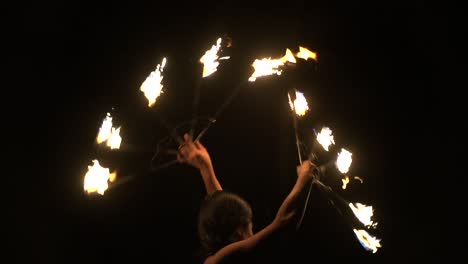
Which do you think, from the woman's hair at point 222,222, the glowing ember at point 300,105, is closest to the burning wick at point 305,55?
the glowing ember at point 300,105

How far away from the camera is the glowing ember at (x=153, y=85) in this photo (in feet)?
9.71

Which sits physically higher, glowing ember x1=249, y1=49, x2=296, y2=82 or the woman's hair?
glowing ember x1=249, y1=49, x2=296, y2=82

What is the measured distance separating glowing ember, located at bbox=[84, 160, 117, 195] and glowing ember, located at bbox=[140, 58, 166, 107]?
393 mm

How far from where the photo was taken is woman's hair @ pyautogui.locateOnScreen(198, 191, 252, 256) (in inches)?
105

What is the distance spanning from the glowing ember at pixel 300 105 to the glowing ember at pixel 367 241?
0.68 meters

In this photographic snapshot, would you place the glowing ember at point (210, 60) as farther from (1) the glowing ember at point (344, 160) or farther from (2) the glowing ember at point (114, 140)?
(1) the glowing ember at point (344, 160)

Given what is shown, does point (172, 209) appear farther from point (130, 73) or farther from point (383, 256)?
point (383, 256)

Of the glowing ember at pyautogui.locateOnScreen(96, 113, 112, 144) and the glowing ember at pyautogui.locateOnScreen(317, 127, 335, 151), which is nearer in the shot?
the glowing ember at pyautogui.locateOnScreen(96, 113, 112, 144)

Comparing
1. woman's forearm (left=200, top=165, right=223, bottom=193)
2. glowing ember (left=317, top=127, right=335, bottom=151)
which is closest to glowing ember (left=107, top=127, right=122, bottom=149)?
woman's forearm (left=200, top=165, right=223, bottom=193)

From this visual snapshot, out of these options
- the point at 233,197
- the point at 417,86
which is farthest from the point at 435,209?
the point at 233,197

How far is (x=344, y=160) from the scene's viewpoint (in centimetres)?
305

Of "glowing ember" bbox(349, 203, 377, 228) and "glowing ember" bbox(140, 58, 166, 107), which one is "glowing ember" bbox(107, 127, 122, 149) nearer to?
"glowing ember" bbox(140, 58, 166, 107)

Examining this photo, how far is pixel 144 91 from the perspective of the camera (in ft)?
9.84

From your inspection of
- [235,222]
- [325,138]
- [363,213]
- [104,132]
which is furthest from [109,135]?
[363,213]
